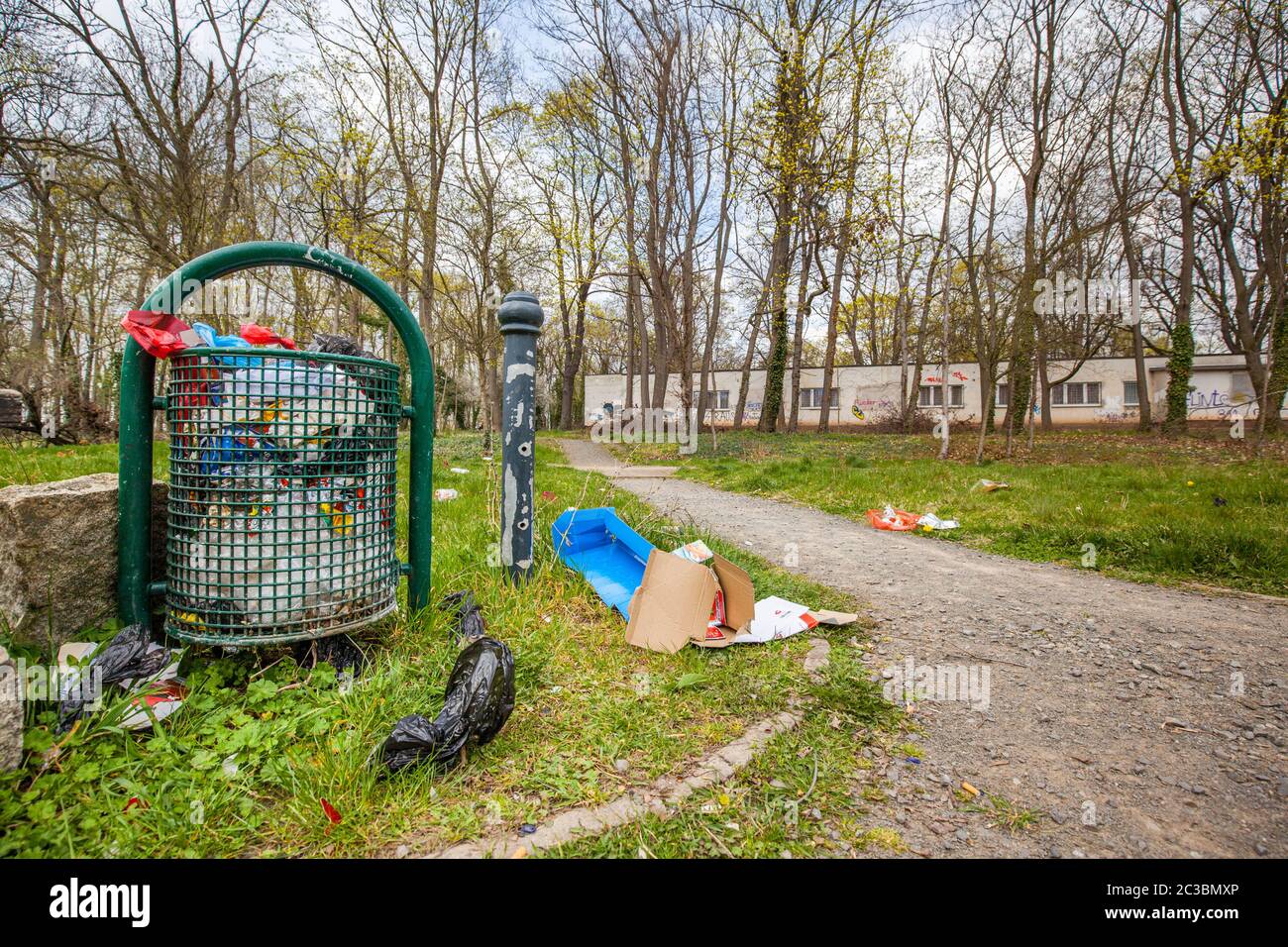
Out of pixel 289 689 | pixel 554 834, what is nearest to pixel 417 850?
pixel 554 834

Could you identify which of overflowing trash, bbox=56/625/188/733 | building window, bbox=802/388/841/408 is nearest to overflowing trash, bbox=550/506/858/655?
overflowing trash, bbox=56/625/188/733

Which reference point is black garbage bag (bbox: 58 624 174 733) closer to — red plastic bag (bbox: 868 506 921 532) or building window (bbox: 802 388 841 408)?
red plastic bag (bbox: 868 506 921 532)

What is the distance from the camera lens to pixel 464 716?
5.72 feet

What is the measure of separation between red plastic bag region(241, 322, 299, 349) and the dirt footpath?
2.60 m

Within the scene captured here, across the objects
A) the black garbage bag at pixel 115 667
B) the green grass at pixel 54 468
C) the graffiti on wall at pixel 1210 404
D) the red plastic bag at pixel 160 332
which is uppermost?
the graffiti on wall at pixel 1210 404

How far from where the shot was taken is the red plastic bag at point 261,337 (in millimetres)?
2148

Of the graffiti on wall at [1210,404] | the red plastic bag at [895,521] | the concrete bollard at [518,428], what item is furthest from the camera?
the graffiti on wall at [1210,404]

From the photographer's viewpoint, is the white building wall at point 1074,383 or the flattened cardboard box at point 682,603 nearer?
the flattened cardboard box at point 682,603

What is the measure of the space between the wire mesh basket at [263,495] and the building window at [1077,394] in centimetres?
3617

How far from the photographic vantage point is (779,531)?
552 centimetres

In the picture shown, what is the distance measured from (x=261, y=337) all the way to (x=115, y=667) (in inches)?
47.1

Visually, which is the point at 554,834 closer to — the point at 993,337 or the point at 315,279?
the point at 993,337

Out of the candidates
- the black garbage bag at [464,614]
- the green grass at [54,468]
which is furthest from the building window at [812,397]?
the black garbage bag at [464,614]

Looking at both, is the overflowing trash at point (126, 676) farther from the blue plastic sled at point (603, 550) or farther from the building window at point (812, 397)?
the building window at point (812, 397)
